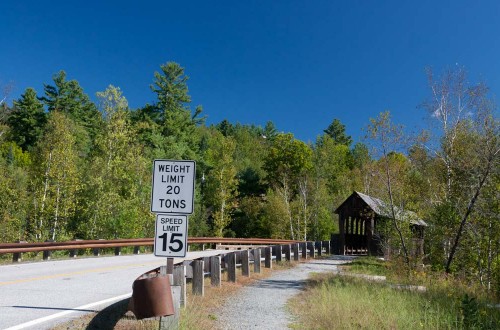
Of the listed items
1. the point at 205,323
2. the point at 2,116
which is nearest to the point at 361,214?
the point at 2,116

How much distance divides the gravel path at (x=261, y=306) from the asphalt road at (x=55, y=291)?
7.22 ft

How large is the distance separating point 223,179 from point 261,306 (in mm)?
43253

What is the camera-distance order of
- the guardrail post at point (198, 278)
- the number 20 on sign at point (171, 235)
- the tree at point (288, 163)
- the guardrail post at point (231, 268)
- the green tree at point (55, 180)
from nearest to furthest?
the number 20 on sign at point (171, 235) < the guardrail post at point (198, 278) < the guardrail post at point (231, 268) < the green tree at point (55, 180) < the tree at point (288, 163)

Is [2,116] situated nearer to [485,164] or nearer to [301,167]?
[485,164]

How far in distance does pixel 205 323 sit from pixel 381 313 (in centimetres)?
320

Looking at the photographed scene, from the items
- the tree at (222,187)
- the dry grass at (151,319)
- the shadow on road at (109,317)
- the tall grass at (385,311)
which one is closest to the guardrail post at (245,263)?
the tall grass at (385,311)

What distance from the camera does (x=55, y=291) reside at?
10.2 metres

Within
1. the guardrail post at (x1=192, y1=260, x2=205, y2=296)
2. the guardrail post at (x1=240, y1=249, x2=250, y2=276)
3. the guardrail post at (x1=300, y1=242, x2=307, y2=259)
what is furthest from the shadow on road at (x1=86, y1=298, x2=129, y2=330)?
the guardrail post at (x1=300, y1=242, x2=307, y2=259)

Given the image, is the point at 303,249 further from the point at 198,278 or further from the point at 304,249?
the point at 198,278

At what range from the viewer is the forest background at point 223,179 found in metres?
19.6

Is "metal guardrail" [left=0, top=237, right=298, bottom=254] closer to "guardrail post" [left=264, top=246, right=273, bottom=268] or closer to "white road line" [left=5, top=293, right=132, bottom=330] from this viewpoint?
"guardrail post" [left=264, top=246, right=273, bottom=268]

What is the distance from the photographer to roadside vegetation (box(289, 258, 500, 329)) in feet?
27.0

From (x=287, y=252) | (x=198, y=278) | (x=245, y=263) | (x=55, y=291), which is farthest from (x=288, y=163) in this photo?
(x=55, y=291)

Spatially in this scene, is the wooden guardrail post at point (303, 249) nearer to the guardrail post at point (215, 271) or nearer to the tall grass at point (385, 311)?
the tall grass at point (385, 311)
